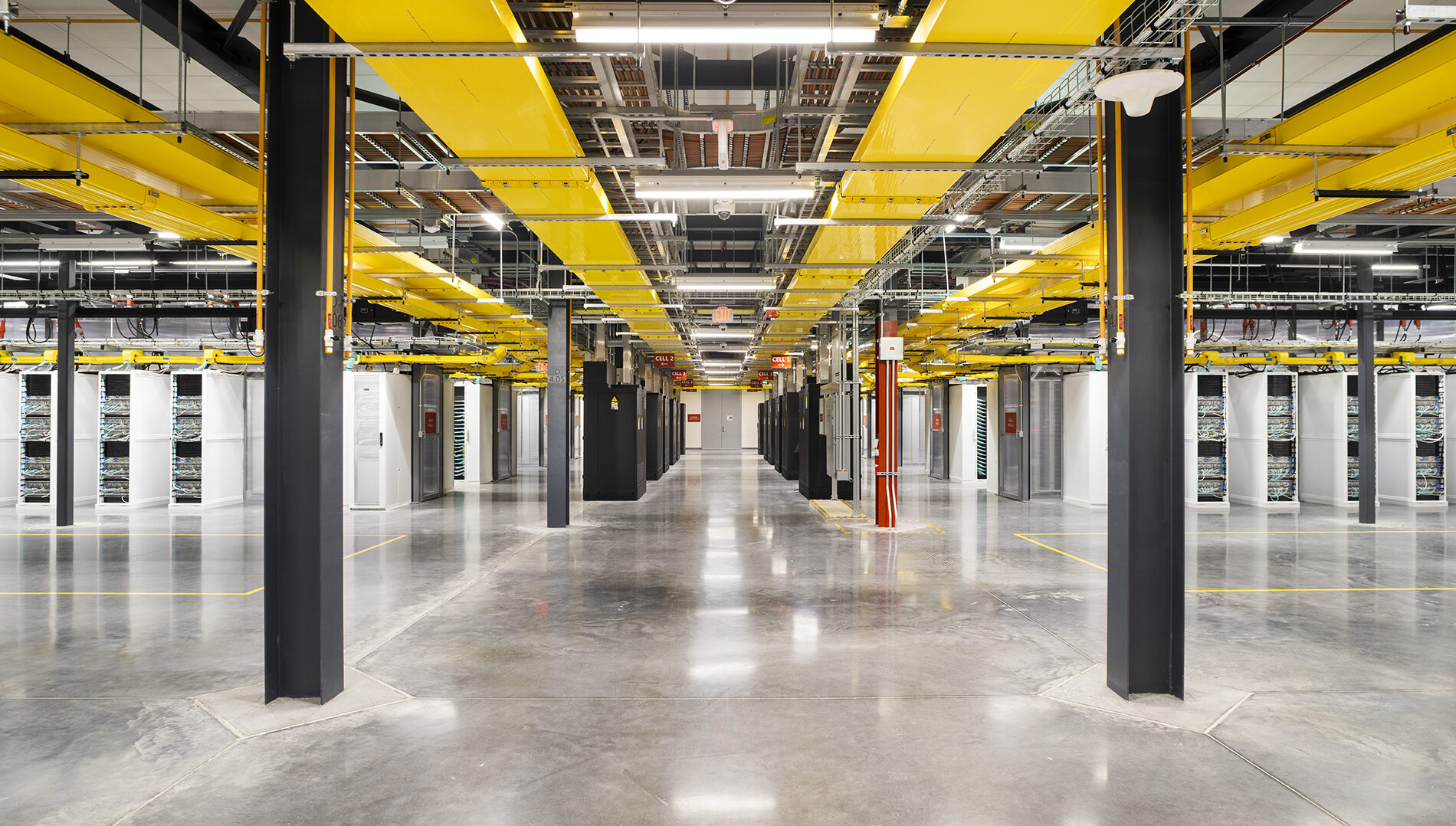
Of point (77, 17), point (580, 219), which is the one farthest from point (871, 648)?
point (77, 17)

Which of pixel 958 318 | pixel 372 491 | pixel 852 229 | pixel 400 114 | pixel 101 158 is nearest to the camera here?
pixel 101 158

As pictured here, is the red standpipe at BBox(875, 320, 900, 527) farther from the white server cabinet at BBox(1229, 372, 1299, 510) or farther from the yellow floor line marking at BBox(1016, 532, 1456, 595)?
the white server cabinet at BBox(1229, 372, 1299, 510)

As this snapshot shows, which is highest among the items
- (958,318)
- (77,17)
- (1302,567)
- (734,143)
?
(77,17)

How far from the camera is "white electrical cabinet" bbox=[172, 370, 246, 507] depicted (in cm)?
1552

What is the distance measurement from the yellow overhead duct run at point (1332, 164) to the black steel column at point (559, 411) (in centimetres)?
749

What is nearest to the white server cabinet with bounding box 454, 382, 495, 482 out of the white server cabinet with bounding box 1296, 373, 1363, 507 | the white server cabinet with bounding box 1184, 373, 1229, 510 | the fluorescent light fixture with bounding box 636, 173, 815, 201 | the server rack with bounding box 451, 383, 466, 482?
the server rack with bounding box 451, 383, 466, 482

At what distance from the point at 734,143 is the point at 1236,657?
5.94 metres

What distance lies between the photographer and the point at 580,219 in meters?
6.64

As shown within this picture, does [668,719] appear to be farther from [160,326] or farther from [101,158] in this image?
[160,326]

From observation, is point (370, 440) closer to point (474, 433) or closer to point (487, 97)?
point (474, 433)

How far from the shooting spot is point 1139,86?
11.1 ft

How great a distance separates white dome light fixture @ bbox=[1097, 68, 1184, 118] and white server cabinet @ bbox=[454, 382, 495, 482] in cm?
1900

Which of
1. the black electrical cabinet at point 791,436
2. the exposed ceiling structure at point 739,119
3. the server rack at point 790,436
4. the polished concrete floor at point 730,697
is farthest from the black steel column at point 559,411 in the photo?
the black electrical cabinet at point 791,436

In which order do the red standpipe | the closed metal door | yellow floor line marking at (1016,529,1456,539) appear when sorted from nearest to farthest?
yellow floor line marking at (1016,529,1456,539) < the red standpipe < the closed metal door
